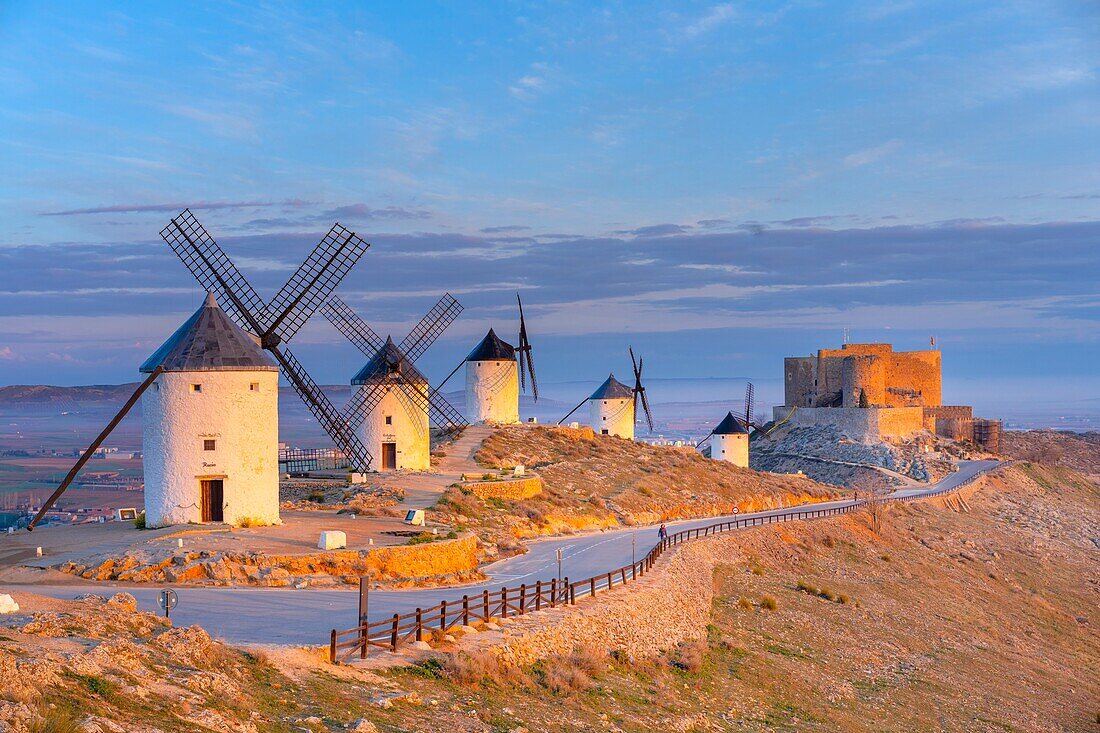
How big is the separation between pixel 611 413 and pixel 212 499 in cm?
4460

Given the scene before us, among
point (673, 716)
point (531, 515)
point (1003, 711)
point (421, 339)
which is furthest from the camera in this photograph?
point (421, 339)

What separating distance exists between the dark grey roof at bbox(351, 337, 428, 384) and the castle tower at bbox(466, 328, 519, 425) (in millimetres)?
14335

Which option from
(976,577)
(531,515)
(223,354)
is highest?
(223,354)

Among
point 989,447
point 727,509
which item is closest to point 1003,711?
point 727,509

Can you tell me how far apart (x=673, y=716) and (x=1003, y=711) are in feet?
40.1

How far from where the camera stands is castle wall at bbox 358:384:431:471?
44.0 m

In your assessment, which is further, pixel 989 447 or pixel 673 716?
pixel 989 447

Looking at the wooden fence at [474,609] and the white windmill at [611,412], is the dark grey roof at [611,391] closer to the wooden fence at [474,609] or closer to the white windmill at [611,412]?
the white windmill at [611,412]

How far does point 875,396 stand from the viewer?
281 feet

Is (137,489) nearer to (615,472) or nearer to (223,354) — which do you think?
(615,472)

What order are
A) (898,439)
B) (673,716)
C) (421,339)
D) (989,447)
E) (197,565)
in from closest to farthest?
(673,716)
(197,565)
(421,339)
(898,439)
(989,447)

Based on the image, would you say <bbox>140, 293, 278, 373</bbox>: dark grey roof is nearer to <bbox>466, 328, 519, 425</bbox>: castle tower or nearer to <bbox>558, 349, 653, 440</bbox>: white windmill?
<bbox>466, 328, 519, 425</bbox>: castle tower

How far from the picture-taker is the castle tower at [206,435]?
88.0 ft

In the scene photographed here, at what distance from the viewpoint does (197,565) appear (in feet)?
76.4
